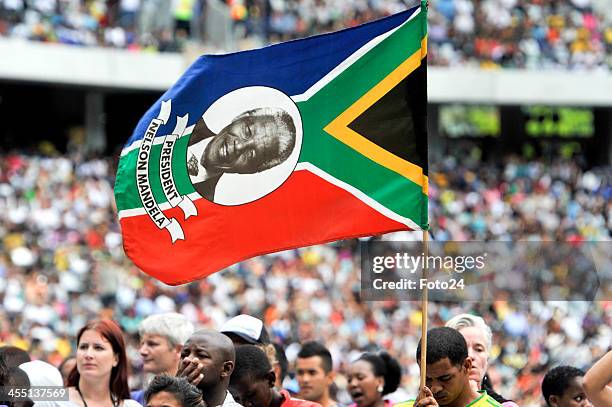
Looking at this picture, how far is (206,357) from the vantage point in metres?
6.07

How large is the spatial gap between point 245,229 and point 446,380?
48.1 inches

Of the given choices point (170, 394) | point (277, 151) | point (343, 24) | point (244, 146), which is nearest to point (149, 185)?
point (244, 146)

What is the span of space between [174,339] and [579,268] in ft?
6.17

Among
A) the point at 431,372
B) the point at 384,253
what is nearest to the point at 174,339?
the point at 384,253

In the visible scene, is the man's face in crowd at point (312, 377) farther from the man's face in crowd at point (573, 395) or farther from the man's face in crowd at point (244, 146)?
the man's face in crowd at point (244, 146)

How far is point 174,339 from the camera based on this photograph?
23.5ft

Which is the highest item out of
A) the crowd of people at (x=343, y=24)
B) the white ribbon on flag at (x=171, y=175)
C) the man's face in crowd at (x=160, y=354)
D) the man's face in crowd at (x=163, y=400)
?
the crowd of people at (x=343, y=24)

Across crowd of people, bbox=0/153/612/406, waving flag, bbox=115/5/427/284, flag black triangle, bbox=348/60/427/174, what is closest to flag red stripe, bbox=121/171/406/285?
waving flag, bbox=115/5/427/284

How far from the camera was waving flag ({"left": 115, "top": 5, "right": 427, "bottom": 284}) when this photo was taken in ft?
21.3

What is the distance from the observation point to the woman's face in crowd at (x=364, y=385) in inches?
310

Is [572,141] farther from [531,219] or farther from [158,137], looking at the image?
[158,137]

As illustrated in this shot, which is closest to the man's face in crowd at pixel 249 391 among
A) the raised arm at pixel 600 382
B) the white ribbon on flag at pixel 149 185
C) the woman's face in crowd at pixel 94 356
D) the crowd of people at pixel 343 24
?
the woman's face in crowd at pixel 94 356

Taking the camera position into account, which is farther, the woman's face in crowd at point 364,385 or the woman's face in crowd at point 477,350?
the woman's face in crowd at point 364,385

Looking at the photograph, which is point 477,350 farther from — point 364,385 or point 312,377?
point 312,377
